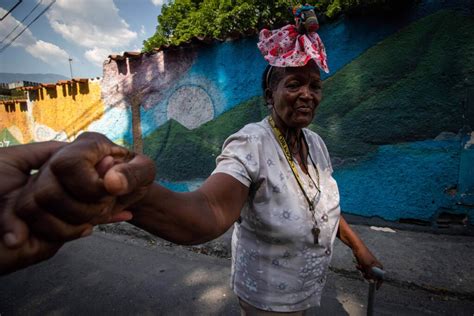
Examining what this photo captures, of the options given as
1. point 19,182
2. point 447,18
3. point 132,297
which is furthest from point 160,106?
point 19,182

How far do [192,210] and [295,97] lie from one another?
31.0 inches

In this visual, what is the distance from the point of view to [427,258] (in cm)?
300

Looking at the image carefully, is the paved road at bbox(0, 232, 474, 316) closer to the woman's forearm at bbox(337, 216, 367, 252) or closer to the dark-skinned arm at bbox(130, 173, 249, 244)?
the woman's forearm at bbox(337, 216, 367, 252)

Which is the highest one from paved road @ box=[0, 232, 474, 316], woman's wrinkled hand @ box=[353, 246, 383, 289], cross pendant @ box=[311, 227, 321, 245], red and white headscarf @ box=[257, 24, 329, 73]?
red and white headscarf @ box=[257, 24, 329, 73]

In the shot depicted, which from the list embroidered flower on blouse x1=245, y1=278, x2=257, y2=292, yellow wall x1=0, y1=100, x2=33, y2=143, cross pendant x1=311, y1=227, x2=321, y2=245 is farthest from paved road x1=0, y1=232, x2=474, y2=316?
yellow wall x1=0, y1=100, x2=33, y2=143

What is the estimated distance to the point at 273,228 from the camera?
110cm

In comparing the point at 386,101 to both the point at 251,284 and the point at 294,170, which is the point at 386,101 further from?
the point at 251,284

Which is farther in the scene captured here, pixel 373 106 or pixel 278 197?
pixel 373 106

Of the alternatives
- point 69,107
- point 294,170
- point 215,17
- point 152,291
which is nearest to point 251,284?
point 294,170

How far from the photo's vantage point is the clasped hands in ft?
1.55

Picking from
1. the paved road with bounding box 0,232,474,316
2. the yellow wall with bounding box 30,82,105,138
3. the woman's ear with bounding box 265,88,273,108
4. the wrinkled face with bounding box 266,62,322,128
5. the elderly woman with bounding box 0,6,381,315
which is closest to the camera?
the elderly woman with bounding box 0,6,381,315

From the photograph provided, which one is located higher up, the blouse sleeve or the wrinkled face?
the wrinkled face

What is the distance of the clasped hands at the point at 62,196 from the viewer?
472mm

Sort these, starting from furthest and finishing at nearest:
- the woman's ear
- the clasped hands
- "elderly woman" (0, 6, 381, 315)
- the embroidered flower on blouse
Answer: the woman's ear < the embroidered flower on blouse < "elderly woman" (0, 6, 381, 315) < the clasped hands
